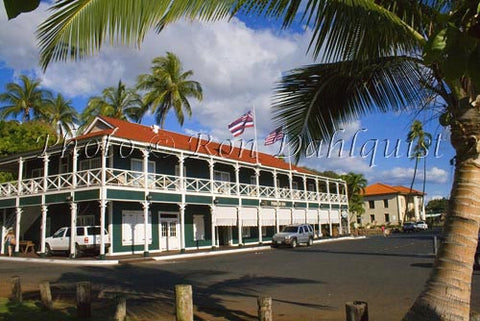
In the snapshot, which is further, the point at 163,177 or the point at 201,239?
the point at 201,239

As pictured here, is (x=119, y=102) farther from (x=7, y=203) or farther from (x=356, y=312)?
(x=356, y=312)

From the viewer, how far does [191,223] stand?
3014 cm

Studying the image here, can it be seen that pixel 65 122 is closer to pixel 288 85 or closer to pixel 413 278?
pixel 413 278

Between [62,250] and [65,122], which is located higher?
[65,122]

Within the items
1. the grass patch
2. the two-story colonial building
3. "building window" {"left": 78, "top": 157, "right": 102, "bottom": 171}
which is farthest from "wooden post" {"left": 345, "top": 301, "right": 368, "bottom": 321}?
"building window" {"left": 78, "top": 157, "right": 102, "bottom": 171}

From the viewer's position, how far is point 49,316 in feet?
27.5

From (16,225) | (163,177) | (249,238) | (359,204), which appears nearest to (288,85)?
(163,177)

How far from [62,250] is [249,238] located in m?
14.8

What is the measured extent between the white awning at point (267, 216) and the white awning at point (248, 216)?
0.75 m

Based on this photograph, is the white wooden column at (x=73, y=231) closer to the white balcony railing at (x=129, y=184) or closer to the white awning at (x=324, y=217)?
the white balcony railing at (x=129, y=184)

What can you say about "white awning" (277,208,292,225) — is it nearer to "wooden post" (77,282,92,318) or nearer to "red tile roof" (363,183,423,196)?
"wooden post" (77,282,92,318)

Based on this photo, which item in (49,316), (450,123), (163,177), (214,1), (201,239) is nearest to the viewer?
(214,1)

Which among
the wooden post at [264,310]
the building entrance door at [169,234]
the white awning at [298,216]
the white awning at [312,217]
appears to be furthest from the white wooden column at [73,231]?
the white awning at [312,217]

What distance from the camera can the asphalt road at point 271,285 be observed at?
912 centimetres
